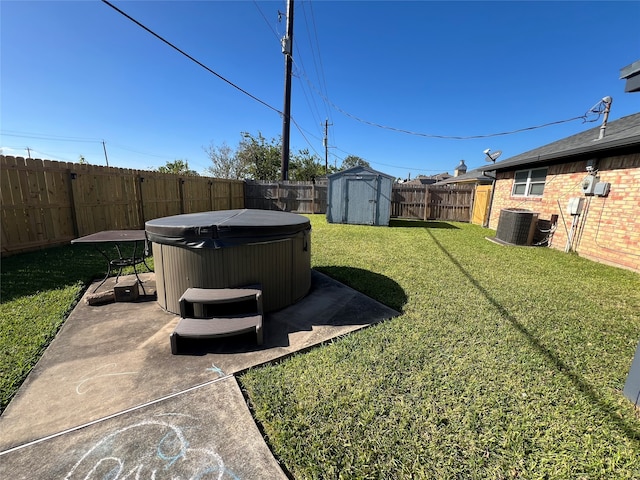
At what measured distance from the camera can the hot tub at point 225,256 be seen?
9.68ft

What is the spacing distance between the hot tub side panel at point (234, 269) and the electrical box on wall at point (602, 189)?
7.07 m

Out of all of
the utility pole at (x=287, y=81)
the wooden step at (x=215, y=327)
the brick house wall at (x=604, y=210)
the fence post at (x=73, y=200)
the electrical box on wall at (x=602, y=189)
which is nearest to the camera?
the wooden step at (x=215, y=327)

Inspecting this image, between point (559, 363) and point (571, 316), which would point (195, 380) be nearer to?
point (559, 363)

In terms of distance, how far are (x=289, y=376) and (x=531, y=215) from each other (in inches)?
327

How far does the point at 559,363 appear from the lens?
2.49 m

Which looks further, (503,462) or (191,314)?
(191,314)

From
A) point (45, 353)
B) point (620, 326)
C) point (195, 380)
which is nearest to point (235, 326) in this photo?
point (195, 380)

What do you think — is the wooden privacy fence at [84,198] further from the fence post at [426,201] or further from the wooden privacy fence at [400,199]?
the fence post at [426,201]

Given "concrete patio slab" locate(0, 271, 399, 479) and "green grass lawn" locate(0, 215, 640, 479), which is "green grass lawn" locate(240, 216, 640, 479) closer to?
"green grass lawn" locate(0, 215, 640, 479)

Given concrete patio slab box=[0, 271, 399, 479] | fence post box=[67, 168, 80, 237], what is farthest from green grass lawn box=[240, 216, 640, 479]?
fence post box=[67, 168, 80, 237]

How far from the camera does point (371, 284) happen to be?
4.38 m

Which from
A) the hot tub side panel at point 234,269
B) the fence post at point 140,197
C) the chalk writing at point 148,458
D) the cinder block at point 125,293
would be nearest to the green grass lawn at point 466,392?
the chalk writing at point 148,458

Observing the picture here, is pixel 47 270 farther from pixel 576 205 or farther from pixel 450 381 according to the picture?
pixel 576 205

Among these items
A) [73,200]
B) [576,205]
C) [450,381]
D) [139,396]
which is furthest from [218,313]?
[576,205]
